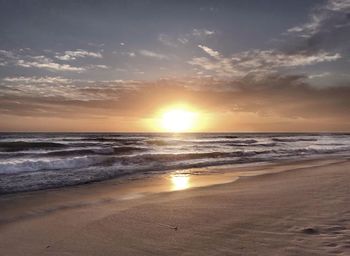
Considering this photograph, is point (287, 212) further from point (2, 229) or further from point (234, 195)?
point (2, 229)

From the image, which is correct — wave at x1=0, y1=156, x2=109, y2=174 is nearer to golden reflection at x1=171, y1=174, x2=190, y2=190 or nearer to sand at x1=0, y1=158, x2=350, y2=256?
golden reflection at x1=171, y1=174, x2=190, y2=190

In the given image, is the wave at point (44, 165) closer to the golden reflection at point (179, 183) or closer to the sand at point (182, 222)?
the golden reflection at point (179, 183)

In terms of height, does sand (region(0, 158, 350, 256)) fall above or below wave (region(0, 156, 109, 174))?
above

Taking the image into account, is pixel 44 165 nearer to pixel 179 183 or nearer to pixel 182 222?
pixel 179 183

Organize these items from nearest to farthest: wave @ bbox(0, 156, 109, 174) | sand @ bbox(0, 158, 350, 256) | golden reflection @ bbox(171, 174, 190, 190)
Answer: sand @ bbox(0, 158, 350, 256) → golden reflection @ bbox(171, 174, 190, 190) → wave @ bbox(0, 156, 109, 174)

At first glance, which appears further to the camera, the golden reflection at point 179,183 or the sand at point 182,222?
the golden reflection at point 179,183

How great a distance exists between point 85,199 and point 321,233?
5.50 m

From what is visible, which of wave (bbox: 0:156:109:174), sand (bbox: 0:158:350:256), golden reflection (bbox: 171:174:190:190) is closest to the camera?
sand (bbox: 0:158:350:256)

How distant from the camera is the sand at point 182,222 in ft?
14.7

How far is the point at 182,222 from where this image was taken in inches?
228

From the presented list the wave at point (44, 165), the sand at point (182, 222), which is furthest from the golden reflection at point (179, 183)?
the wave at point (44, 165)

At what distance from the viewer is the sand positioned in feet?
14.7

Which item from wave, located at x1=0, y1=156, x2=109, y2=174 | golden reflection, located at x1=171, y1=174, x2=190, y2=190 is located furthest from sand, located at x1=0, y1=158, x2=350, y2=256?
wave, located at x1=0, y1=156, x2=109, y2=174

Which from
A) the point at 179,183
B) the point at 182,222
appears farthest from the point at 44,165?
the point at 182,222
